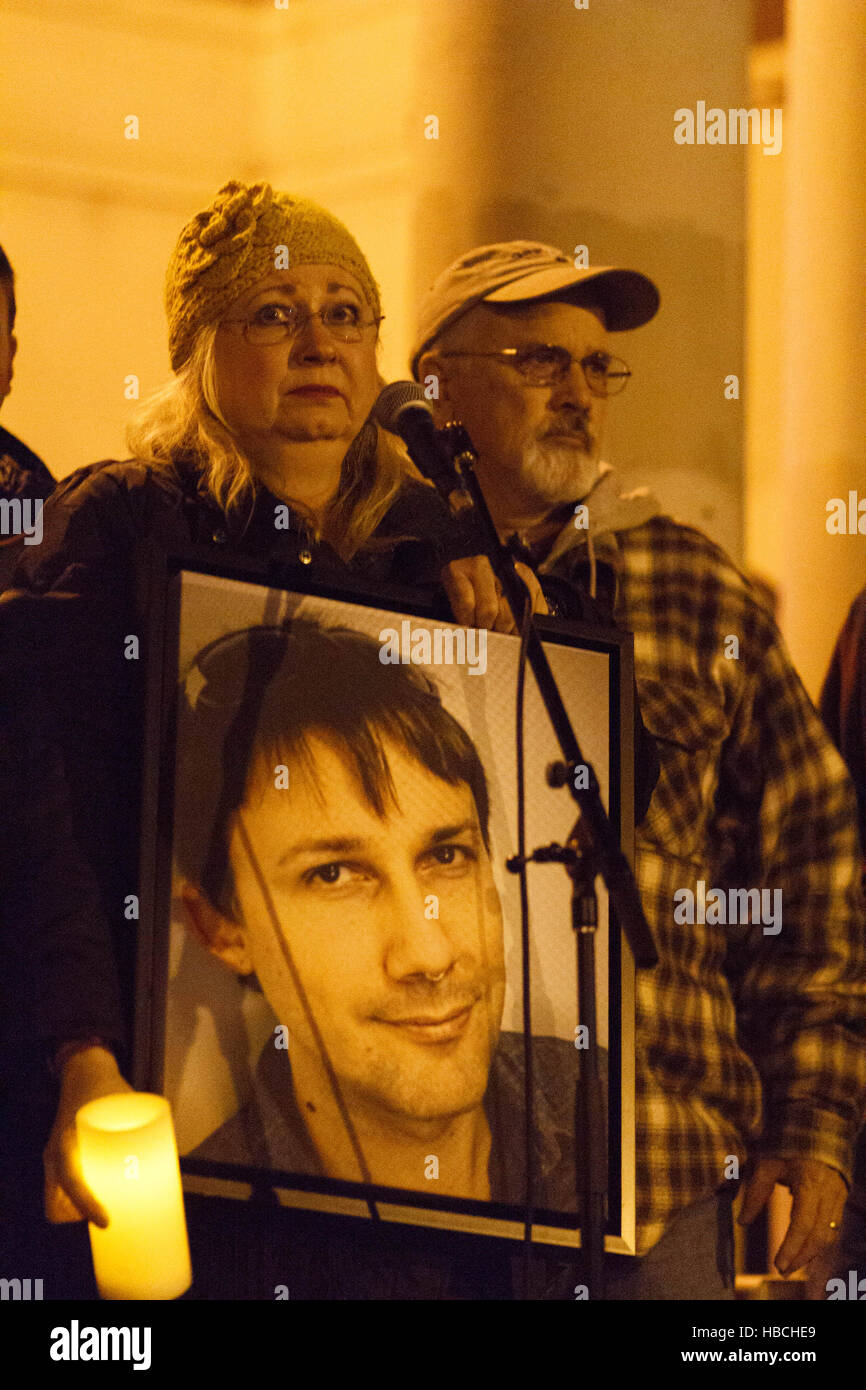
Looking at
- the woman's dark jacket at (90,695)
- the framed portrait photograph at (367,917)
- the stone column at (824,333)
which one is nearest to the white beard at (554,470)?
the framed portrait photograph at (367,917)

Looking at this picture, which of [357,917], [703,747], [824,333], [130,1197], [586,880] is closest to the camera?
[130,1197]

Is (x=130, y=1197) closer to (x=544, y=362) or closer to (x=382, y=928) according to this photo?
(x=382, y=928)

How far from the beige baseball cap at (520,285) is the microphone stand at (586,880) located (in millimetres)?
885

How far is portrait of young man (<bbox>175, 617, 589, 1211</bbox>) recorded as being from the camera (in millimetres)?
2248

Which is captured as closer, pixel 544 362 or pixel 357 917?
pixel 357 917

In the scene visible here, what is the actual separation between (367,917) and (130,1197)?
0.59 meters

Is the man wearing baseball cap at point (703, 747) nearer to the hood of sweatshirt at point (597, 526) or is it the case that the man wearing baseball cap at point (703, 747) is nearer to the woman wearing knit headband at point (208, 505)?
the hood of sweatshirt at point (597, 526)

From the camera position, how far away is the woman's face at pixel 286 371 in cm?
249

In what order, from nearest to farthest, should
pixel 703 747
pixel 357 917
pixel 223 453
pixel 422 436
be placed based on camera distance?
pixel 422 436 < pixel 357 917 < pixel 223 453 < pixel 703 747

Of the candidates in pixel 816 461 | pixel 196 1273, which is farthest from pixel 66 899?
pixel 816 461

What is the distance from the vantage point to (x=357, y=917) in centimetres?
234

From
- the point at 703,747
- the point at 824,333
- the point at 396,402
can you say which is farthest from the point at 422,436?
the point at 824,333
